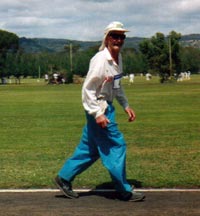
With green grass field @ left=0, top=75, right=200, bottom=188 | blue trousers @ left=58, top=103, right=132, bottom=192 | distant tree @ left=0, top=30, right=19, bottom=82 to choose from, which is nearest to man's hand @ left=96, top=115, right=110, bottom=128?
blue trousers @ left=58, top=103, right=132, bottom=192

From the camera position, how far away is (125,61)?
393ft

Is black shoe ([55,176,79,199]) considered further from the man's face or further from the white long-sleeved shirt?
the man's face

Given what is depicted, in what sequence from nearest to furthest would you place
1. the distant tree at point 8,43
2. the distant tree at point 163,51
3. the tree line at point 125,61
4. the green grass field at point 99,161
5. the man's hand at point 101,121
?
the man's hand at point 101,121
the green grass field at point 99,161
the distant tree at point 163,51
the tree line at point 125,61
the distant tree at point 8,43

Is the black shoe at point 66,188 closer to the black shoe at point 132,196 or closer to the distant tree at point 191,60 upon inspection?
the black shoe at point 132,196

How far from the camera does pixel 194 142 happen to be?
44.6 feet

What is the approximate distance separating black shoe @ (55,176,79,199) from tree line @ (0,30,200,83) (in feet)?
255

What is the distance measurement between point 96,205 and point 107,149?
638mm

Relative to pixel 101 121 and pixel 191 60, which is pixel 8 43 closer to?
pixel 191 60

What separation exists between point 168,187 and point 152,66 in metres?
89.0

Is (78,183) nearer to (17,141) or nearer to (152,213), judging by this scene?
(152,213)

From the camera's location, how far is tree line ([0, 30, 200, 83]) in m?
93.6

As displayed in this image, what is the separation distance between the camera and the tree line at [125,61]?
93.6 meters

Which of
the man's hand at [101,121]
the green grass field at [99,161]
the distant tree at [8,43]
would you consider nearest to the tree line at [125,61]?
the distant tree at [8,43]

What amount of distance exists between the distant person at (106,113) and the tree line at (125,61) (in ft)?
256
